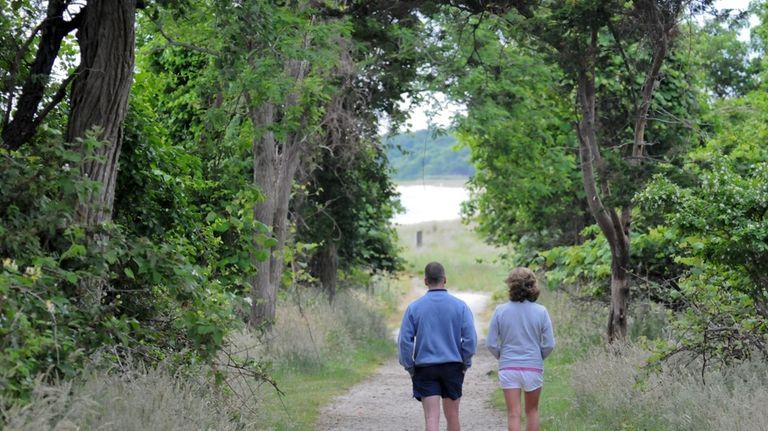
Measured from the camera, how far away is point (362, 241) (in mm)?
29500

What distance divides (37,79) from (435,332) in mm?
4174

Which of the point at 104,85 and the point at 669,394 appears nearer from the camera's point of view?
the point at 104,85

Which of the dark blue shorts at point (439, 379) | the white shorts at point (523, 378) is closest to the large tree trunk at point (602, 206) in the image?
the white shorts at point (523, 378)

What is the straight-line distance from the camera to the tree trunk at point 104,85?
9.16 metres

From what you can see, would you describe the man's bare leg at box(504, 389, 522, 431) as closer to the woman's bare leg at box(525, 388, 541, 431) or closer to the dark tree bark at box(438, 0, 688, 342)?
the woman's bare leg at box(525, 388, 541, 431)

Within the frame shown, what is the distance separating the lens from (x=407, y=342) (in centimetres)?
938

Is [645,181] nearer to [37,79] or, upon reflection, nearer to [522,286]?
[522,286]

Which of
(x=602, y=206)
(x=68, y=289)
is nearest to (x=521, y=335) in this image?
(x=68, y=289)

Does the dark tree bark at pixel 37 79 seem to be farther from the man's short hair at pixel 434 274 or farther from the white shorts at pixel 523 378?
the white shorts at pixel 523 378

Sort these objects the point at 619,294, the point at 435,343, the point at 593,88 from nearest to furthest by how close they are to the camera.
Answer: the point at 435,343 → the point at 593,88 → the point at 619,294

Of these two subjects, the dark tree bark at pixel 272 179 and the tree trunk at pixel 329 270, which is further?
the tree trunk at pixel 329 270

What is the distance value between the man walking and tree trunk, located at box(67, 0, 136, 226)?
2791mm

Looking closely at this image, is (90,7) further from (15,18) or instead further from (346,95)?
(346,95)

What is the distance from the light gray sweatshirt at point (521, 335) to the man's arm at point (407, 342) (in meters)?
0.70
